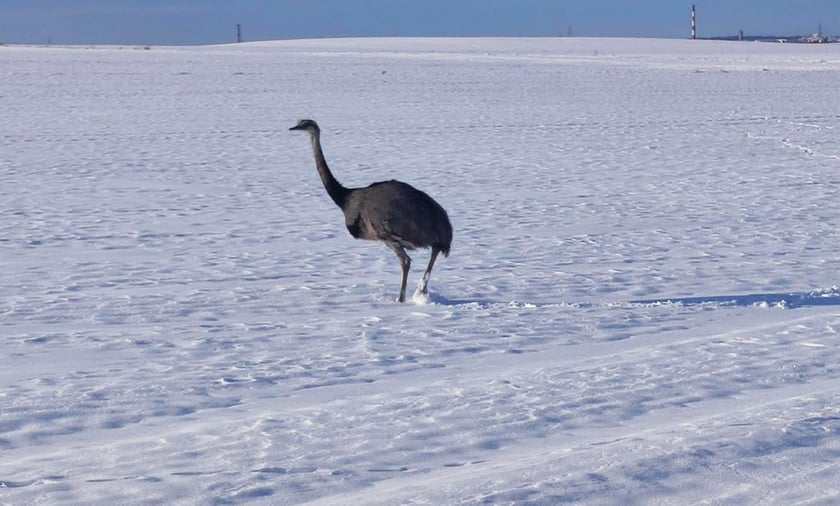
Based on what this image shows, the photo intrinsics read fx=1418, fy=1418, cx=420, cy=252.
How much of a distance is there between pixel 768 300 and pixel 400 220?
235 centimetres

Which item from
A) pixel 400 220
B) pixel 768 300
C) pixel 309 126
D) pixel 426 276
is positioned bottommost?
pixel 768 300

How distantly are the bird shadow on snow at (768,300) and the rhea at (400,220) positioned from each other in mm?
1312

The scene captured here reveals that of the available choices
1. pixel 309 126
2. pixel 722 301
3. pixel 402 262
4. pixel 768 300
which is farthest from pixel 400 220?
pixel 768 300

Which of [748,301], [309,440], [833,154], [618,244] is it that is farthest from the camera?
[833,154]

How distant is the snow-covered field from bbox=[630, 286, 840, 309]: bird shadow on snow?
0.09ft

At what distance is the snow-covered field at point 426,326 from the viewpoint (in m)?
5.21

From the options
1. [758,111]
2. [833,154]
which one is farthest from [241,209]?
[758,111]

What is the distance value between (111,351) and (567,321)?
8.53 feet

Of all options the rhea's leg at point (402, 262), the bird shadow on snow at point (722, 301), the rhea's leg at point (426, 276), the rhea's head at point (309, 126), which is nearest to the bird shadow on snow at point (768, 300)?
the bird shadow on snow at point (722, 301)

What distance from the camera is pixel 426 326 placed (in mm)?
8062

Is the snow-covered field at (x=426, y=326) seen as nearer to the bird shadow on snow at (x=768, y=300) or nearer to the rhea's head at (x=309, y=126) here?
the bird shadow on snow at (x=768, y=300)

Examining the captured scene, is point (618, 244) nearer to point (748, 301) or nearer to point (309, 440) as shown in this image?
point (748, 301)

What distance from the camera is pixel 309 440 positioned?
5.62m

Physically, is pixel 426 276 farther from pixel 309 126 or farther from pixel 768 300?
pixel 768 300
